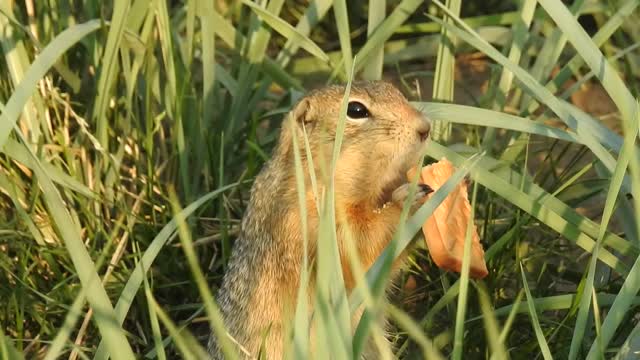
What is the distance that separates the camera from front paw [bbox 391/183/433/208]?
2.68 meters

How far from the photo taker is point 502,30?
3.93 meters

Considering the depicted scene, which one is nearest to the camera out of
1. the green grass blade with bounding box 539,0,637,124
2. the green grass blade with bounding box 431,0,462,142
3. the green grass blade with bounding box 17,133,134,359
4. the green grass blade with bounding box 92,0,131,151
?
the green grass blade with bounding box 17,133,134,359

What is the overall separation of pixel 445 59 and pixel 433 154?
24.4 inches

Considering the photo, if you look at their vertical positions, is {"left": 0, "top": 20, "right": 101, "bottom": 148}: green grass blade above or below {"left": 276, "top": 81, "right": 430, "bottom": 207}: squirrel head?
above

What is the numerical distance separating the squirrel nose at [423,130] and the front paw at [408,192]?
12cm

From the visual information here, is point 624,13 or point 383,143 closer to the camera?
point 383,143

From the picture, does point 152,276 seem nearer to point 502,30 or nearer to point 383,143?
point 383,143

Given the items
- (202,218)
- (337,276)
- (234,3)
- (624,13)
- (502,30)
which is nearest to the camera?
(337,276)

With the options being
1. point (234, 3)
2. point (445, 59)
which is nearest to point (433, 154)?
point (445, 59)

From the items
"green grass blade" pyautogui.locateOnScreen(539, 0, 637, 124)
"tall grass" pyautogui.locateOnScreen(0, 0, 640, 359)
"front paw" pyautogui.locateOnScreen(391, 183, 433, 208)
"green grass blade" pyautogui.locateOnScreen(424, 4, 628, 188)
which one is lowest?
"tall grass" pyautogui.locateOnScreen(0, 0, 640, 359)

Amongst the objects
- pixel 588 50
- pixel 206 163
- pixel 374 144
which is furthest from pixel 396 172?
pixel 206 163

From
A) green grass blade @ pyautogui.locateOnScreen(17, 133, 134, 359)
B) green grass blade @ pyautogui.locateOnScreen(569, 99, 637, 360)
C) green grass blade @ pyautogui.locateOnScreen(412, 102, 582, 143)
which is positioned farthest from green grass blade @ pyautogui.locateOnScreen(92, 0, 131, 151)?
green grass blade @ pyautogui.locateOnScreen(569, 99, 637, 360)

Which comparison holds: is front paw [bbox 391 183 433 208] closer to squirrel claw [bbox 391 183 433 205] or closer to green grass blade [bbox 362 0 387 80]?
squirrel claw [bbox 391 183 433 205]

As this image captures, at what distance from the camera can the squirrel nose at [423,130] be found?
113 inches
